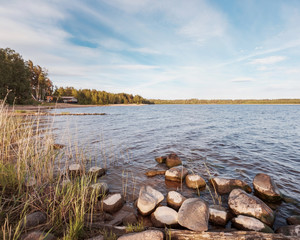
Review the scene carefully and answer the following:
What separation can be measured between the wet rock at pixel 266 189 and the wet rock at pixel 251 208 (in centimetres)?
128

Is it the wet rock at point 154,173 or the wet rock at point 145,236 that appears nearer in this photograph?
the wet rock at point 145,236

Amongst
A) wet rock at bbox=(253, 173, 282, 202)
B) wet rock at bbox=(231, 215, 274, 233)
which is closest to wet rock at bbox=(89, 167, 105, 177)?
wet rock at bbox=(231, 215, 274, 233)

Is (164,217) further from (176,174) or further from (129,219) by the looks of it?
(176,174)

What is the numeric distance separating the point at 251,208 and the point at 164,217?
265cm

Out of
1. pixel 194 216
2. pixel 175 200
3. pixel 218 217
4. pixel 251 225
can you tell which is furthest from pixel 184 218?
pixel 251 225

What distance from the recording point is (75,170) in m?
7.00

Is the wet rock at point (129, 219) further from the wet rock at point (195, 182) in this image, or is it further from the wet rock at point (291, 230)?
the wet rock at point (291, 230)

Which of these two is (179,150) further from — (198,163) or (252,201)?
(252,201)

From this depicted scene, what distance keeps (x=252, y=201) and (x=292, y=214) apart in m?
1.72

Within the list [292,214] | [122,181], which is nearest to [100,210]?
[122,181]

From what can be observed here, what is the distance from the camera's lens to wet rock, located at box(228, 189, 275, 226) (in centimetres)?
437

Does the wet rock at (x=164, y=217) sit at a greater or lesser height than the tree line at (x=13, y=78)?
lesser

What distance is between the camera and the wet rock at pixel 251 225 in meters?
3.87

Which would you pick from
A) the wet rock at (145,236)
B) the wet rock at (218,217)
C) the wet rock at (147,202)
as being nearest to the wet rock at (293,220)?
the wet rock at (218,217)
